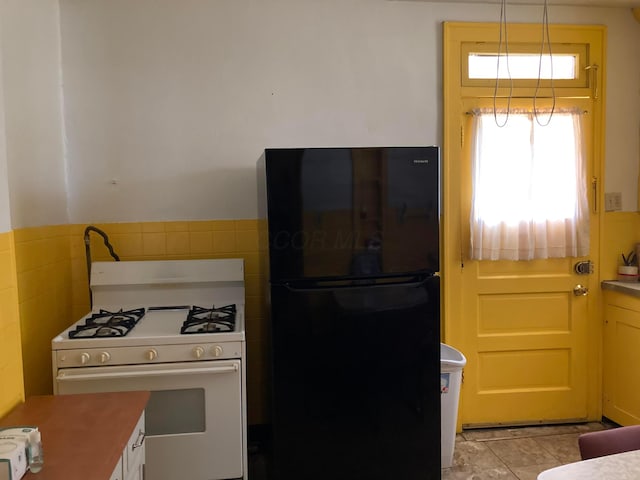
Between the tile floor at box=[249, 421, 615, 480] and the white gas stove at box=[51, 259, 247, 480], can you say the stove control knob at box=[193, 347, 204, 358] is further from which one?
the tile floor at box=[249, 421, 615, 480]

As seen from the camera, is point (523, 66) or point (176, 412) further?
point (523, 66)

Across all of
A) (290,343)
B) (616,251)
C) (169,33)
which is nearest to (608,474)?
(290,343)

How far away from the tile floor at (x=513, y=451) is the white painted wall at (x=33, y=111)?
7.82ft

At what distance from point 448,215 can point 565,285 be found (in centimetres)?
85

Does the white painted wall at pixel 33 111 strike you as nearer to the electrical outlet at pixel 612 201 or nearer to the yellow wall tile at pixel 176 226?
the yellow wall tile at pixel 176 226

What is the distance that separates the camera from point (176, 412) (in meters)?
2.13

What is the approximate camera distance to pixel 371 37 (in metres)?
2.83

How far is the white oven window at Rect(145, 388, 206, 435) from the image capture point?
211cm

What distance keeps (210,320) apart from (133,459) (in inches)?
31.8

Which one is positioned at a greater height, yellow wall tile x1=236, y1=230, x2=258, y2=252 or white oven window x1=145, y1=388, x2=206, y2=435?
yellow wall tile x1=236, y1=230, x2=258, y2=252

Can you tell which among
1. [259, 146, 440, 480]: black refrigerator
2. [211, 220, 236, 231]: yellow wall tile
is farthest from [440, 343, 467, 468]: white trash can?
[211, 220, 236, 231]: yellow wall tile

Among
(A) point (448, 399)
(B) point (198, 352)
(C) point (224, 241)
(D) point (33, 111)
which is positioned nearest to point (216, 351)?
(B) point (198, 352)

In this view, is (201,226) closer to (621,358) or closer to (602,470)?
(602,470)

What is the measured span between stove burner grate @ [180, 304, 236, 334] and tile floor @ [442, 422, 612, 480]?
4.46 ft
